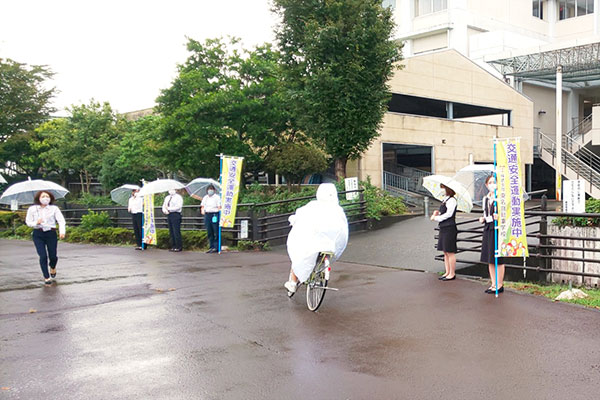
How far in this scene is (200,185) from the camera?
15602 millimetres

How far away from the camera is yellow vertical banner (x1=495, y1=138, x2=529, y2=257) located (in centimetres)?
800

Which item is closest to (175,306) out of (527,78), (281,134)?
(281,134)

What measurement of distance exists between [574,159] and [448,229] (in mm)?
29040

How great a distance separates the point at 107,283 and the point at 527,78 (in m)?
35.1

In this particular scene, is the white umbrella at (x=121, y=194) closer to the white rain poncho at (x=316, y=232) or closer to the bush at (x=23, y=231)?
the bush at (x=23, y=231)

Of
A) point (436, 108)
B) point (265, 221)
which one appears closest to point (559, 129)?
point (436, 108)


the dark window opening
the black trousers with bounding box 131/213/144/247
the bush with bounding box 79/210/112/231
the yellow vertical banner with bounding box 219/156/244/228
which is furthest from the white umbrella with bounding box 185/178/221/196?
the dark window opening

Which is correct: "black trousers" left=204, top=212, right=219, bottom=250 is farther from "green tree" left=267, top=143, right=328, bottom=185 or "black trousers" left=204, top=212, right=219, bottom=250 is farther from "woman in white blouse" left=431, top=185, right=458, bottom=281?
"woman in white blouse" left=431, top=185, right=458, bottom=281

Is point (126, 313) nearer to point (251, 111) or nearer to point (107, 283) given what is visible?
point (107, 283)

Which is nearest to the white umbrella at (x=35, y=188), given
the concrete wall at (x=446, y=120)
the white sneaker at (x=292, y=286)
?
the white sneaker at (x=292, y=286)

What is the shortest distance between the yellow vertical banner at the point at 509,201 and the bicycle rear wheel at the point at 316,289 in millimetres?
2856

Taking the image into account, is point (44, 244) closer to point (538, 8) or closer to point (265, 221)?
point (265, 221)

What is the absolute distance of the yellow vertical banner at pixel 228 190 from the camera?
14.3m

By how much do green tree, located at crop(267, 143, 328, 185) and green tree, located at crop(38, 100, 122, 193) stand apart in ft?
49.0
